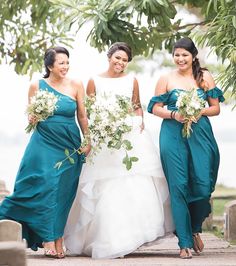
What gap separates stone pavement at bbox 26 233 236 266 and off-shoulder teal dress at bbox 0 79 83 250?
363mm

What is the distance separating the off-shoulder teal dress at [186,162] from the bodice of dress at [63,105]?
0.81 metres

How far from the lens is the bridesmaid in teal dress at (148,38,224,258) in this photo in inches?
433

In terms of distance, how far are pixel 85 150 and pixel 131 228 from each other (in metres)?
0.91

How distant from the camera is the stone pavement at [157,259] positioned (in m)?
10.2

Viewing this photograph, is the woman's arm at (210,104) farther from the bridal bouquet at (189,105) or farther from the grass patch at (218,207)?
the grass patch at (218,207)

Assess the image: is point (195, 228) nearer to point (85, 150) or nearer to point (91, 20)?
point (85, 150)

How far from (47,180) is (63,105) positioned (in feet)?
2.55

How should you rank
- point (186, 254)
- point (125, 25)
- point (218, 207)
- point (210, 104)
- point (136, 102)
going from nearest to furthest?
point (186, 254)
point (210, 104)
point (136, 102)
point (125, 25)
point (218, 207)

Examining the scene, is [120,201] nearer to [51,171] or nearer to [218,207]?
[51,171]

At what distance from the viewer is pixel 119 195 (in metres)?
11.1

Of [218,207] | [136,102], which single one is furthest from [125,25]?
[218,207]

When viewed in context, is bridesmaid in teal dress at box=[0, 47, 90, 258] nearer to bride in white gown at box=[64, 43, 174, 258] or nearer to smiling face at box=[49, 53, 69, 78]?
smiling face at box=[49, 53, 69, 78]

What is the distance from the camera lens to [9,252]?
6266 mm

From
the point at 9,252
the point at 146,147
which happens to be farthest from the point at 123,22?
the point at 9,252
